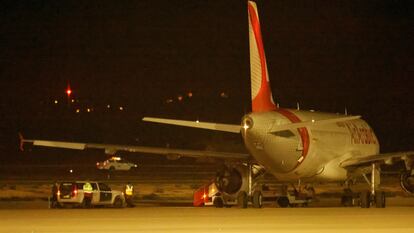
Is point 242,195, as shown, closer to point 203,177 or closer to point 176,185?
→ point 176,185

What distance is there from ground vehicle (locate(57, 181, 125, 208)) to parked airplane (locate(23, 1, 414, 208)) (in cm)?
187

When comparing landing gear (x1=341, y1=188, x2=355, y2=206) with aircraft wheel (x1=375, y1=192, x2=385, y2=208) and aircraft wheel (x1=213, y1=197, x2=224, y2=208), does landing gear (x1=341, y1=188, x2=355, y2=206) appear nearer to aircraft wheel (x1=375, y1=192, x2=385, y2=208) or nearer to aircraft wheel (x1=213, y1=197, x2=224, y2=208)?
aircraft wheel (x1=375, y1=192, x2=385, y2=208)

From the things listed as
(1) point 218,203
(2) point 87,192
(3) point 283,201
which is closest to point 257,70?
(3) point 283,201

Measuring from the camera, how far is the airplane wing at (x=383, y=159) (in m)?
38.5

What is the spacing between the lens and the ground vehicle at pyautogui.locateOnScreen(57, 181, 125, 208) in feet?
130

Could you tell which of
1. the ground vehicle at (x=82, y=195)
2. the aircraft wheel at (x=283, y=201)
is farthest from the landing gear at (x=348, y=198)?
the ground vehicle at (x=82, y=195)

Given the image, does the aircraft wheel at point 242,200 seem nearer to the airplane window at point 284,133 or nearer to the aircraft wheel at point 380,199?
the airplane window at point 284,133

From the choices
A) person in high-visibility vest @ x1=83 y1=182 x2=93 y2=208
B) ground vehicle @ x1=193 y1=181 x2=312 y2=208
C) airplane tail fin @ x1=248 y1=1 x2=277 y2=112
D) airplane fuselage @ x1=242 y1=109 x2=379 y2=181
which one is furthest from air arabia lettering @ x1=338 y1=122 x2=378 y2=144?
person in high-visibility vest @ x1=83 y1=182 x2=93 y2=208

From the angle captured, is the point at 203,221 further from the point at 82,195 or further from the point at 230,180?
the point at 82,195

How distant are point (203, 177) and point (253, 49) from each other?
35.9 meters

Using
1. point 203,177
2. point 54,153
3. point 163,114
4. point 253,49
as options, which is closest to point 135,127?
point 163,114

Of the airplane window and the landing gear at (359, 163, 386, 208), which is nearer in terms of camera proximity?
the airplane window

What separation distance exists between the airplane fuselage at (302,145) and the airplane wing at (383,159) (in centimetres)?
44

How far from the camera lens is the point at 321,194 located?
5409 centimetres
